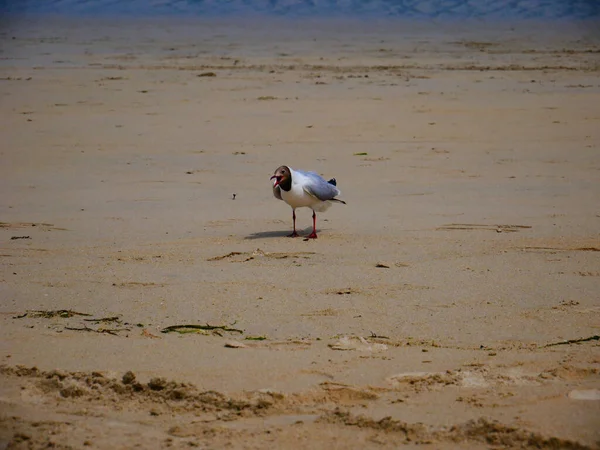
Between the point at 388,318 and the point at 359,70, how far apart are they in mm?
16460

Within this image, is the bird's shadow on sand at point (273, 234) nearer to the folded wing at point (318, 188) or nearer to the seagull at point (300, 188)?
the seagull at point (300, 188)

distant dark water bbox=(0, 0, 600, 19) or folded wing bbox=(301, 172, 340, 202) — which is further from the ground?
distant dark water bbox=(0, 0, 600, 19)

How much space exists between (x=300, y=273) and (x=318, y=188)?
4.14 ft

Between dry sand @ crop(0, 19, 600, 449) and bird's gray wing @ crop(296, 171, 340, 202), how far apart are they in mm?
304

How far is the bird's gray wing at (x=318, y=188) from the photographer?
7.53 m

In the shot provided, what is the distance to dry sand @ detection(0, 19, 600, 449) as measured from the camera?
4035mm

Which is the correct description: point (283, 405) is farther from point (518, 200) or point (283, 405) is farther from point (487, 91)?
point (487, 91)

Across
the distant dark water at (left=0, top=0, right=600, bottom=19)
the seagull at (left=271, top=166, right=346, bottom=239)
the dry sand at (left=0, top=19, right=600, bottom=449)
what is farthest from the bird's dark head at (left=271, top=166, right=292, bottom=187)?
the distant dark water at (left=0, top=0, right=600, bottom=19)

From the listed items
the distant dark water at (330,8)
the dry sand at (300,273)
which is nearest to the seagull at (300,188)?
the dry sand at (300,273)

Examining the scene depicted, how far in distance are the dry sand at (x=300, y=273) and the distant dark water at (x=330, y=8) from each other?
126 feet

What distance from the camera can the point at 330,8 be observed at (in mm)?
57594

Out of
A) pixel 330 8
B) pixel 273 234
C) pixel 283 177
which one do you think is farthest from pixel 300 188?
pixel 330 8

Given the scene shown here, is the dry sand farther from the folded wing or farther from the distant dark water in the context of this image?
the distant dark water

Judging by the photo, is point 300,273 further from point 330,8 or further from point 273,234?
point 330,8
